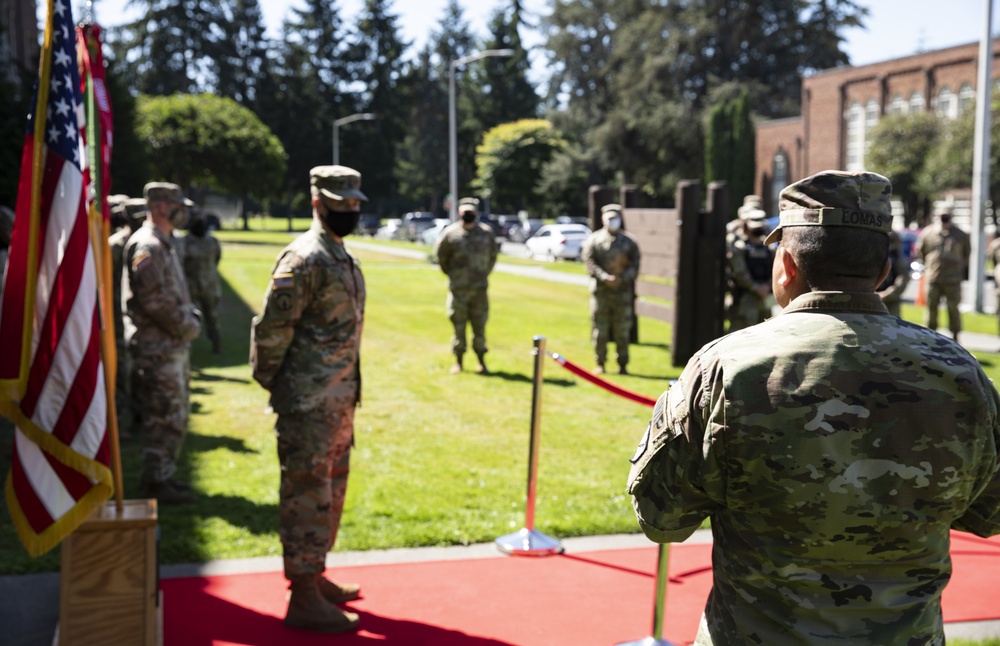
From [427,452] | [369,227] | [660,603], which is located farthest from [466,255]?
[369,227]

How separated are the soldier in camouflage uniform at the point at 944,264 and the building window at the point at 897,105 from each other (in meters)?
37.8

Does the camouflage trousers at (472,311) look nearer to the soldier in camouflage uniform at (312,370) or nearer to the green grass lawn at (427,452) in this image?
the green grass lawn at (427,452)

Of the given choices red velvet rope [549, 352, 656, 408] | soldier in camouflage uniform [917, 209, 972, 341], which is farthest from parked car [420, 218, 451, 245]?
red velvet rope [549, 352, 656, 408]

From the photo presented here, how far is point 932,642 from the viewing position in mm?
2500

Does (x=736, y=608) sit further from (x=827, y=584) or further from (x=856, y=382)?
(x=856, y=382)

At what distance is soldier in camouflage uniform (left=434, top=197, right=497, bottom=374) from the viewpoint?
12.9m

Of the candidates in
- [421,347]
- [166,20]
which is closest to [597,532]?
[421,347]

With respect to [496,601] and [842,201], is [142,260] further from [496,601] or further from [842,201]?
[842,201]

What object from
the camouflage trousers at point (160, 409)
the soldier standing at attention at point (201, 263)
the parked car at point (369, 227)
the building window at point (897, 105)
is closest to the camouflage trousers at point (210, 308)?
the soldier standing at attention at point (201, 263)

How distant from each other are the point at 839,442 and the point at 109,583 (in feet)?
11.0

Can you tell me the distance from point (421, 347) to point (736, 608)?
543 inches

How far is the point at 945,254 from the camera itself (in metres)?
15.0

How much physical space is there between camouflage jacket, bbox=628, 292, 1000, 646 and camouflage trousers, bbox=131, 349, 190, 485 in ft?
18.4

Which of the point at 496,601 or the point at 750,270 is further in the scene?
the point at 750,270
